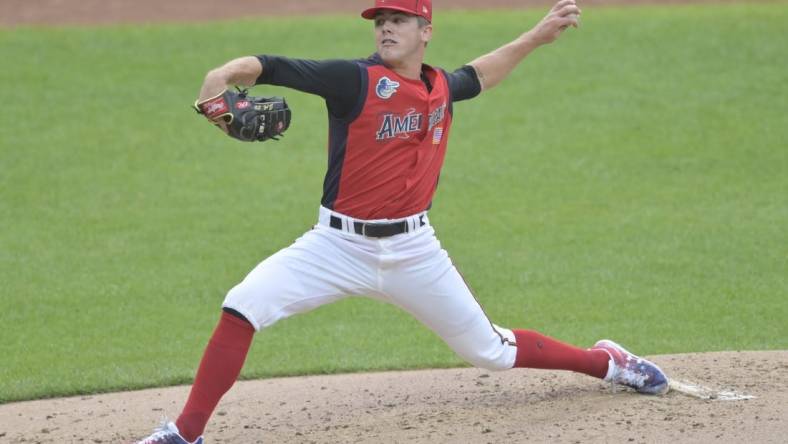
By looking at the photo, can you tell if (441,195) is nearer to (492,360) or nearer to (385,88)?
(492,360)

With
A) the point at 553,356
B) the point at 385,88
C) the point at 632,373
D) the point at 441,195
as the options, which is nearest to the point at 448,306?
the point at 553,356

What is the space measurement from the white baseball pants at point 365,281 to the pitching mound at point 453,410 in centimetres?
46

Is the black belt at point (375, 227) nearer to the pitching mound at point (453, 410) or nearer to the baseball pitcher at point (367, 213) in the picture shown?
the baseball pitcher at point (367, 213)

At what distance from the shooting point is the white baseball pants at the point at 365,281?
4750 millimetres

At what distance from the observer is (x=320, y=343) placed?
7.20m

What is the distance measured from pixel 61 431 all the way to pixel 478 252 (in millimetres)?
4184

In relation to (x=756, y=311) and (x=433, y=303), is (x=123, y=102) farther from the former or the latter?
(x=433, y=303)


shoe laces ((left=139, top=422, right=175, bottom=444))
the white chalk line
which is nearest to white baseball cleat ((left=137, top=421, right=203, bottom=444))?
shoe laces ((left=139, top=422, right=175, bottom=444))

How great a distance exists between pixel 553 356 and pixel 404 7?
1713mm

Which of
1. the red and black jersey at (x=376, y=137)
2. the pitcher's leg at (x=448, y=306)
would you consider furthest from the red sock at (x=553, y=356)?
the red and black jersey at (x=376, y=137)

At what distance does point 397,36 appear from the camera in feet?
16.1

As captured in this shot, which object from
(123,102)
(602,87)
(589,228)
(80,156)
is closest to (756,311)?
(589,228)

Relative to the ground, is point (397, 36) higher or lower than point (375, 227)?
higher

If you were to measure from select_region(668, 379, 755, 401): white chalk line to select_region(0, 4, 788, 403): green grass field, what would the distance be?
110 cm
